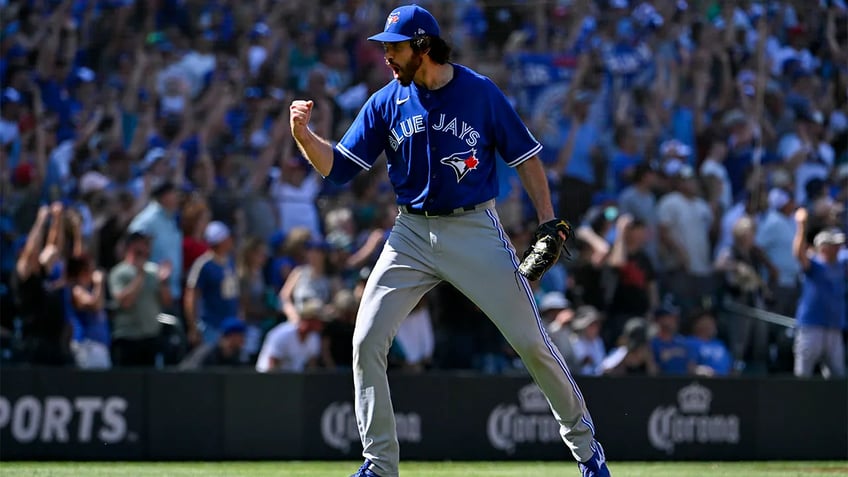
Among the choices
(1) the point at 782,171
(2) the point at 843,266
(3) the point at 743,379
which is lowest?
(3) the point at 743,379

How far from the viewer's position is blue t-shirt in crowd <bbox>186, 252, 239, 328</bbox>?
11570 millimetres

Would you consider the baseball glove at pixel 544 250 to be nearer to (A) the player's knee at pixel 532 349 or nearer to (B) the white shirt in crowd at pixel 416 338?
(A) the player's knee at pixel 532 349

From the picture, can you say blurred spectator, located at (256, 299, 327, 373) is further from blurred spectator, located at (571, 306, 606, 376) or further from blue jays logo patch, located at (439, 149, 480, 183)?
blue jays logo patch, located at (439, 149, 480, 183)

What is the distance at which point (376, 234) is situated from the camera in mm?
12234

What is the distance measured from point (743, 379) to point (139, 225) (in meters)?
5.62

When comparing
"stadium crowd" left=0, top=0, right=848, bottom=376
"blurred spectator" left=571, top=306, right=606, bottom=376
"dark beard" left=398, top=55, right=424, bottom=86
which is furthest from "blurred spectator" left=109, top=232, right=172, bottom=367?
"dark beard" left=398, top=55, right=424, bottom=86

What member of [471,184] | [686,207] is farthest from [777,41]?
[471,184]

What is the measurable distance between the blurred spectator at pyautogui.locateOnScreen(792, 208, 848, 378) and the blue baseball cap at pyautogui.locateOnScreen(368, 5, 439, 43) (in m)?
7.52

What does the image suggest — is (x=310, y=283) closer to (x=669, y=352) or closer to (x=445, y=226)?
(x=669, y=352)

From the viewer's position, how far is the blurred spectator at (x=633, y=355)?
12289mm

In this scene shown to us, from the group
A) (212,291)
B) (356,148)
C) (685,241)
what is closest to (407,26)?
(356,148)

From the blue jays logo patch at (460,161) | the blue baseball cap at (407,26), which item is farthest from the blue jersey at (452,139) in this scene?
the blue baseball cap at (407,26)

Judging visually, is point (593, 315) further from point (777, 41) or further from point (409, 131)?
point (409, 131)

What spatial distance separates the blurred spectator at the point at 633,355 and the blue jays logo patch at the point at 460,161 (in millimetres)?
6555
